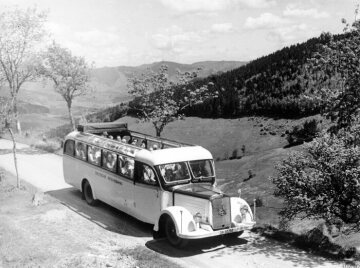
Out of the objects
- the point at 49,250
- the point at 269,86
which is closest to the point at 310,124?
the point at 269,86

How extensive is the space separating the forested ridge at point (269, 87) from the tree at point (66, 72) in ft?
140

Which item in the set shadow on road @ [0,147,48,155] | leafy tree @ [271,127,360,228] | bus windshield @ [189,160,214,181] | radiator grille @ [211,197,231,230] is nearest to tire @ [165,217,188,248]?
radiator grille @ [211,197,231,230]

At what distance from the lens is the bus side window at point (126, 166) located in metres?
15.9

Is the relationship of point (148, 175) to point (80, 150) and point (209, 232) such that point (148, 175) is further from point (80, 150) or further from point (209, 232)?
point (80, 150)

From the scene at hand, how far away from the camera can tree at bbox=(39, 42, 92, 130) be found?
33.8m

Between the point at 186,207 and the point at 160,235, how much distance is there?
1364 mm

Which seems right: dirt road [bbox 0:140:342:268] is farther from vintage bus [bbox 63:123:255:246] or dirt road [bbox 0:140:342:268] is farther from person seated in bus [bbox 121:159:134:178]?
person seated in bus [bbox 121:159:134:178]

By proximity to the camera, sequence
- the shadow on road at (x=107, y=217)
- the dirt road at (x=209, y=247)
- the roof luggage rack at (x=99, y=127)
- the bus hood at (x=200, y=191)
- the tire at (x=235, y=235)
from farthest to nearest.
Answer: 1. the roof luggage rack at (x=99, y=127)
2. the shadow on road at (x=107, y=217)
3. the tire at (x=235, y=235)
4. the bus hood at (x=200, y=191)
5. the dirt road at (x=209, y=247)

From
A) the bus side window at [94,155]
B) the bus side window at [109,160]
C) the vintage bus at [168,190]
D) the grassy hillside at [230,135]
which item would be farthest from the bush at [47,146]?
the bus side window at [109,160]

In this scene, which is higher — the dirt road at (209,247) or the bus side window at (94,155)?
the bus side window at (94,155)

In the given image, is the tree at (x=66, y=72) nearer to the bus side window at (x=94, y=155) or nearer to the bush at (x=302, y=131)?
the bus side window at (x=94, y=155)

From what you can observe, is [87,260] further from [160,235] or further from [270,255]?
[270,255]

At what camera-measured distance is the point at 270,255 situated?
13.1 m

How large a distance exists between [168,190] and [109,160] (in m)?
3.89
